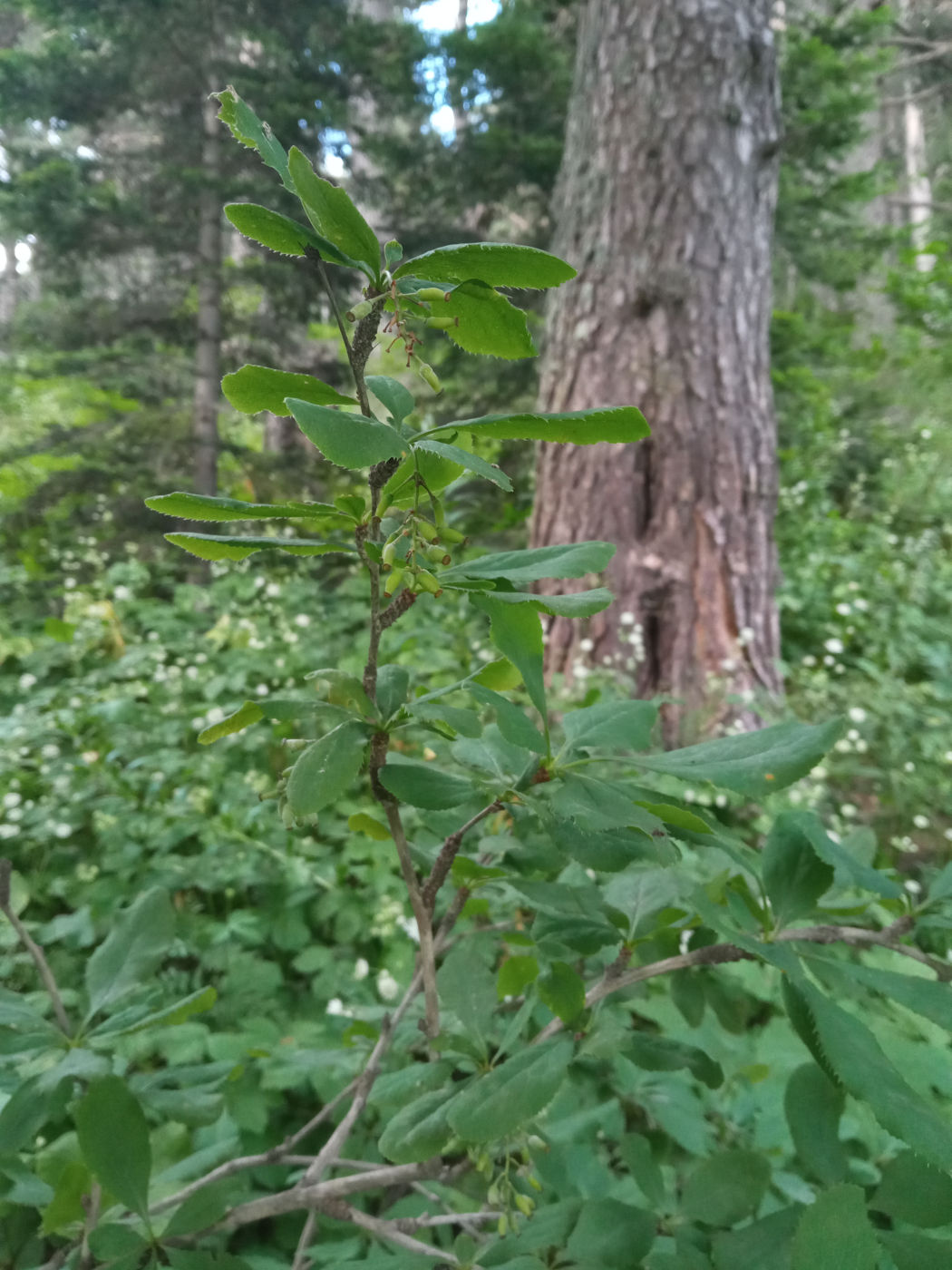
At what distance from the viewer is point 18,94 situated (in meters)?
4.26

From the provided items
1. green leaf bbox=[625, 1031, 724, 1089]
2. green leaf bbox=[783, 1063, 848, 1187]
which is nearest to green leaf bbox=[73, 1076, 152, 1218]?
green leaf bbox=[625, 1031, 724, 1089]

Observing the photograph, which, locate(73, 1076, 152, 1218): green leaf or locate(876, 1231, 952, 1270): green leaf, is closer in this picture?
locate(876, 1231, 952, 1270): green leaf

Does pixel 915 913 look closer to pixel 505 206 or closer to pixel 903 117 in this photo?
pixel 505 206

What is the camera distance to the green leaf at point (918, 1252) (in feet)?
1.49

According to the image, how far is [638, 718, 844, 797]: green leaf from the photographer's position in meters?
0.48

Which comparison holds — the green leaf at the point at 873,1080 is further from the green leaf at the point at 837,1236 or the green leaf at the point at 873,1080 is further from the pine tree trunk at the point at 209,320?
the pine tree trunk at the point at 209,320

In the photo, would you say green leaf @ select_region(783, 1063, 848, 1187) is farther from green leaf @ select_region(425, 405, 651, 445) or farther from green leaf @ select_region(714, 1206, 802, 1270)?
green leaf @ select_region(425, 405, 651, 445)

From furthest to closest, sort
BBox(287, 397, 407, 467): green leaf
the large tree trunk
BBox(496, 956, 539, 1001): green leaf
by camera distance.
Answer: the large tree trunk < BBox(496, 956, 539, 1001): green leaf < BBox(287, 397, 407, 467): green leaf

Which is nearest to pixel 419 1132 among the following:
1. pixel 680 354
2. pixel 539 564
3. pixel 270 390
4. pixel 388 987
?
pixel 539 564

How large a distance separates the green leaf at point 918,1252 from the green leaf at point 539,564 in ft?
1.58

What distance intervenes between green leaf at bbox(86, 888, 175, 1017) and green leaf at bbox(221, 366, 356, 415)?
0.57m

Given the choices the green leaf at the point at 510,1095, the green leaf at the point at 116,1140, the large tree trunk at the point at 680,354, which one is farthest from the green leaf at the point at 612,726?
the large tree trunk at the point at 680,354

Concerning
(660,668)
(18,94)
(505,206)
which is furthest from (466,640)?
(18,94)

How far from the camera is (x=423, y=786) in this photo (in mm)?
515
